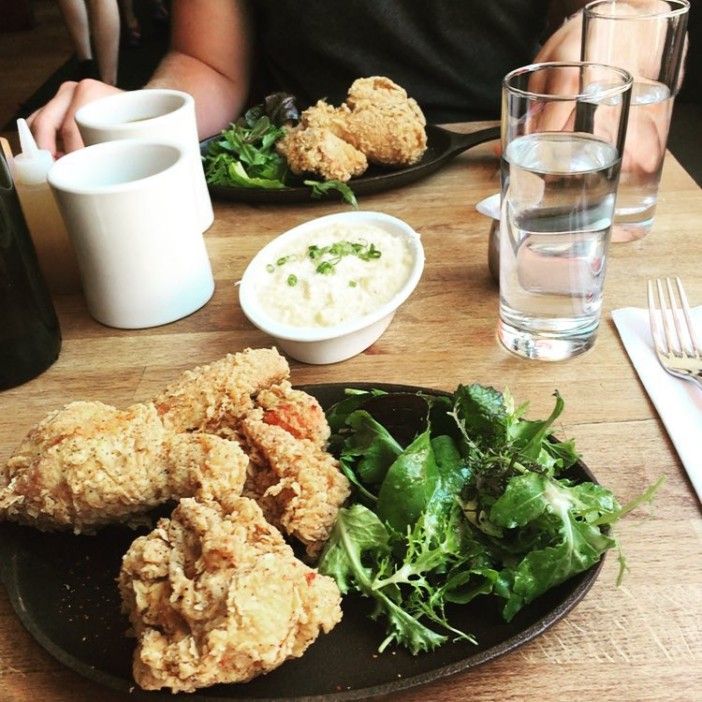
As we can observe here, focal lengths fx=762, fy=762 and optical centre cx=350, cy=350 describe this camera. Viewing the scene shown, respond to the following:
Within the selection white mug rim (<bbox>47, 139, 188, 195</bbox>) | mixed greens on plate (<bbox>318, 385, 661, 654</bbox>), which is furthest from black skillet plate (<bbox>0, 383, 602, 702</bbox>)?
white mug rim (<bbox>47, 139, 188, 195</bbox>)

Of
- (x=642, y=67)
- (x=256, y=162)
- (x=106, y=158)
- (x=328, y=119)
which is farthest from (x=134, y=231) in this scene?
(x=642, y=67)

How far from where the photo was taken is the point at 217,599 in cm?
70

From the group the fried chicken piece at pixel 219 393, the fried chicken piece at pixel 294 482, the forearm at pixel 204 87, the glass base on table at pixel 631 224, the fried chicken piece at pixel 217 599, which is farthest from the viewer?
the forearm at pixel 204 87

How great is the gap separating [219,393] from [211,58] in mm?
1658

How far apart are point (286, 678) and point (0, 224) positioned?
2.54 feet

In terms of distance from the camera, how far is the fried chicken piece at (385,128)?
1.73m

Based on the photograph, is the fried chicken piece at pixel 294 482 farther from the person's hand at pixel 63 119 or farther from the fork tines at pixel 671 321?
the person's hand at pixel 63 119

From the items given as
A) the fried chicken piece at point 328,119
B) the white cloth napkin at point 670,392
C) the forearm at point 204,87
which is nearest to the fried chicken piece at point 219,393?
the white cloth napkin at point 670,392

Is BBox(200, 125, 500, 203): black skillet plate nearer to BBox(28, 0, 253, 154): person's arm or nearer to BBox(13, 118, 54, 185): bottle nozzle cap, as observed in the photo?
A: BBox(13, 118, 54, 185): bottle nozzle cap

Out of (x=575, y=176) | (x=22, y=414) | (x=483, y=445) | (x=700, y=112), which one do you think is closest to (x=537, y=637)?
(x=483, y=445)

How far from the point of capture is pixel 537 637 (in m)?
0.73

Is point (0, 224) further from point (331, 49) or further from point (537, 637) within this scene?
point (331, 49)

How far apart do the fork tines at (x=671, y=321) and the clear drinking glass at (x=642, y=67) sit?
22cm

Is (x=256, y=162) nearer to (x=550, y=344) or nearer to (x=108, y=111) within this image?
(x=108, y=111)
